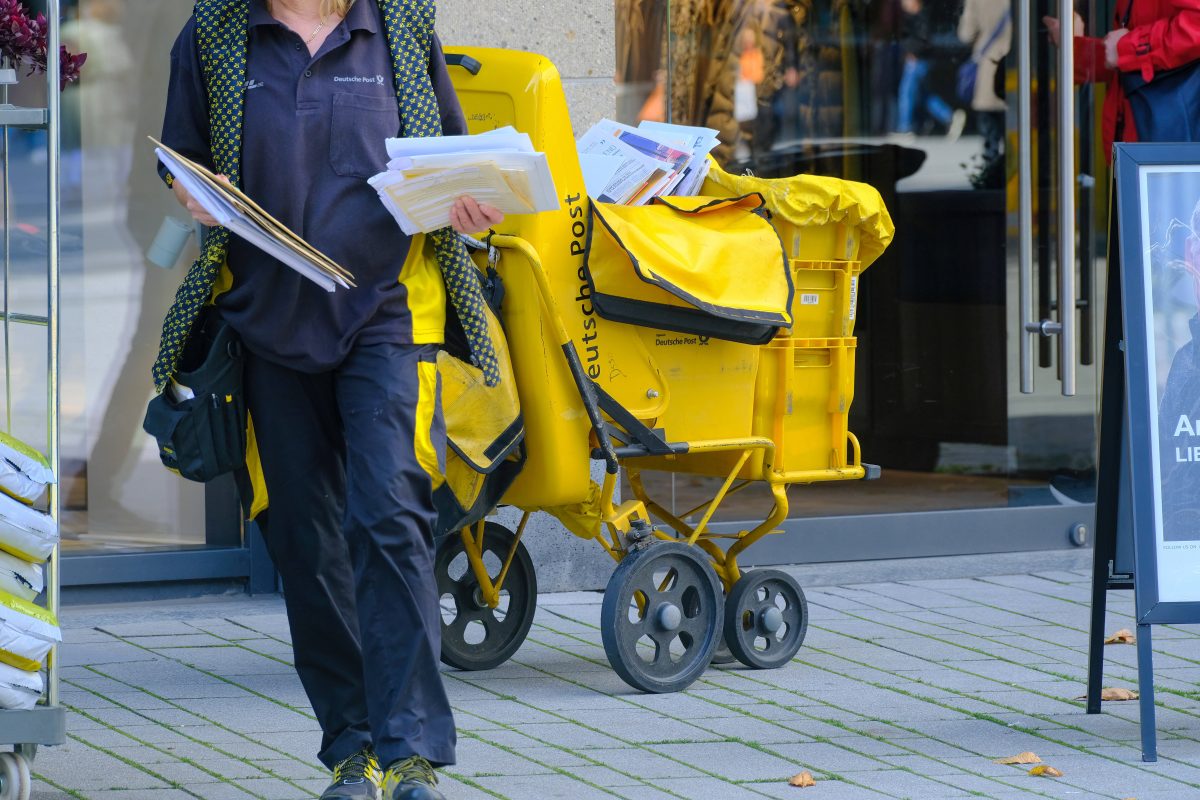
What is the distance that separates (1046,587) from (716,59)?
2.25 metres

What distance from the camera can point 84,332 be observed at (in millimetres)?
6445

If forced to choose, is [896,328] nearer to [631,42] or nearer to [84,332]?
[631,42]

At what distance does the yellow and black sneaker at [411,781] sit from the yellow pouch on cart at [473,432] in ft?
3.72

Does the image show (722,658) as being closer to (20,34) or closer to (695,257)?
(695,257)

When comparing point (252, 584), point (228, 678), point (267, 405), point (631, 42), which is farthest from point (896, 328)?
point (267, 405)

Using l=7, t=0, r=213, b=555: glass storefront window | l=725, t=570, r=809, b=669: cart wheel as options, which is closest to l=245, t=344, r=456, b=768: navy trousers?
A: l=725, t=570, r=809, b=669: cart wheel

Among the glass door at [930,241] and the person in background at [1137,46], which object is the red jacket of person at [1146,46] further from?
the glass door at [930,241]

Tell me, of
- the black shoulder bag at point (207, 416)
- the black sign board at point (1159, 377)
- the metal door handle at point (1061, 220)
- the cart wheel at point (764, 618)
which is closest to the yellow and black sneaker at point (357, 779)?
the black shoulder bag at point (207, 416)

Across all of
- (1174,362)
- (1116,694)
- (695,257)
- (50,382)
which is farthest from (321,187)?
(1116,694)

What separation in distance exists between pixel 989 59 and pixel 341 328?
14.2 feet

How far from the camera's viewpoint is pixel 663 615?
5168 mm

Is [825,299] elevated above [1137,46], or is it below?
below

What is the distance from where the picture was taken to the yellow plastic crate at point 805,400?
5.39m

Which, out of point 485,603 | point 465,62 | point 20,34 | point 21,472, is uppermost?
point 465,62
